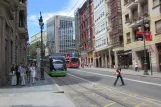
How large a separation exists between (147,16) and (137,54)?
7185 millimetres

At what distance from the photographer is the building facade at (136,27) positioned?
35125mm

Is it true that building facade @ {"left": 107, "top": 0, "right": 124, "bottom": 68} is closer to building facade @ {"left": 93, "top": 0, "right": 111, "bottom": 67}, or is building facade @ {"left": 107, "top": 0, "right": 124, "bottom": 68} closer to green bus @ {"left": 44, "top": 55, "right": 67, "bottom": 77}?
building facade @ {"left": 93, "top": 0, "right": 111, "bottom": 67}

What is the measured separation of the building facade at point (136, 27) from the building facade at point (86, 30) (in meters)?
28.8

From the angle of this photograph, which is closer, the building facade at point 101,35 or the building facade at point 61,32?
the building facade at point 101,35

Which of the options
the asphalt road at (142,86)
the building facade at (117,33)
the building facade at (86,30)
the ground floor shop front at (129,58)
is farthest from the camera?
the building facade at (86,30)

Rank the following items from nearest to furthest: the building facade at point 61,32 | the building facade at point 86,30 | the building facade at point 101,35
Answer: the building facade at point 101,35
the building facade at point 86,30
the building facade at point 61,32

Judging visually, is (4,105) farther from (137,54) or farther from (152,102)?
(137,54)

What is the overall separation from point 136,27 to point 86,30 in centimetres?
4090

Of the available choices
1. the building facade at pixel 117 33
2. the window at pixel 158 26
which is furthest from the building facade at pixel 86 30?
the window at pixel 158 26

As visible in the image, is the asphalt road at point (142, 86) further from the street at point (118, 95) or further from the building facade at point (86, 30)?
the building facade at point (86, 30)

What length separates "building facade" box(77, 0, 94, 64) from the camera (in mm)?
75500

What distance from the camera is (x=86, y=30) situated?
267 ft

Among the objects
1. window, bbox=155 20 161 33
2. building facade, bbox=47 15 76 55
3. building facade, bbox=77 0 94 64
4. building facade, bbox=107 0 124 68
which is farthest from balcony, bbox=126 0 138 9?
building facade, bbox=47 15 76 55

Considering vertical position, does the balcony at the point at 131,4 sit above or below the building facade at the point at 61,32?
below
